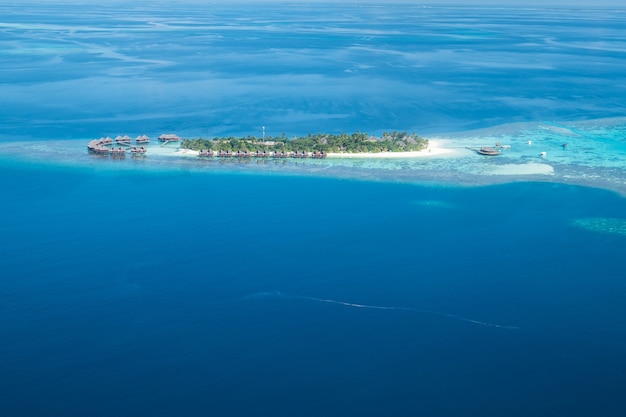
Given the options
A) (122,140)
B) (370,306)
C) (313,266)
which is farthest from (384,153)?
(370,306)

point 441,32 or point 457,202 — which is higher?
point 441,32

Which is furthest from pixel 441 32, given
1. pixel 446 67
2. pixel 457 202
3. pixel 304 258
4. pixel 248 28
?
pixel 304 258

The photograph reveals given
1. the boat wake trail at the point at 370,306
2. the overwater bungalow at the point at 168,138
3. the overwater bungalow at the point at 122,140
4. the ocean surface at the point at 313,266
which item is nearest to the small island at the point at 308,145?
the overwater bungalow at the point at 168,138

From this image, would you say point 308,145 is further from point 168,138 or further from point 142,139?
point 142,139

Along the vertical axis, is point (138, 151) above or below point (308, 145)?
below

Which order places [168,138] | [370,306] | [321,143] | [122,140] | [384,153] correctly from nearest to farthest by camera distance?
1. [370,306]
2. [384,153]
3. [321,143]
4. [122,140]
5. [168,138]

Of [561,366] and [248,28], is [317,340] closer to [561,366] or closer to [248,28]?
[561,366]

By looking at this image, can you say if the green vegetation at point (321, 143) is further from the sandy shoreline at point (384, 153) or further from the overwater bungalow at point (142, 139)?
the overwater bungalow at point (142, 139)
